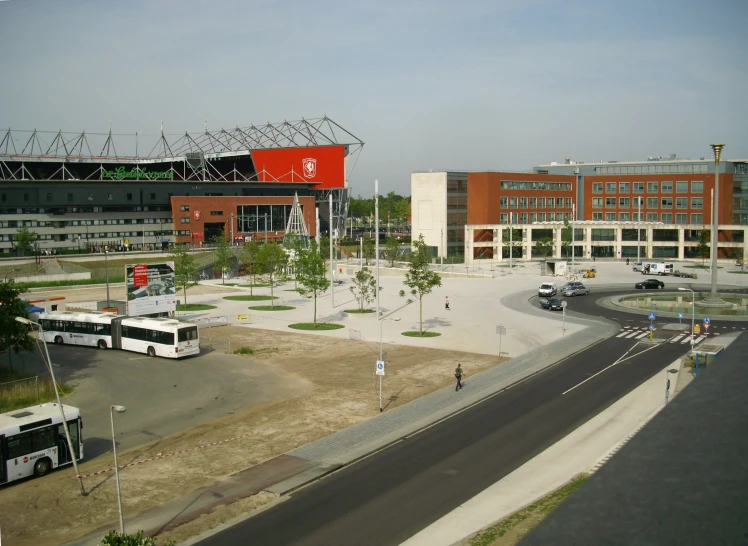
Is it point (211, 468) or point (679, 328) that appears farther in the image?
point (679, 328)

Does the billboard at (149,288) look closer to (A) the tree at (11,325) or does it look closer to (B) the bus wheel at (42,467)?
(A) the tree at (11,325)

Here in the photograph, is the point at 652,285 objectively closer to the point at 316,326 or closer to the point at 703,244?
the point at 703,244

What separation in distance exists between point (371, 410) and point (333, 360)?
35.7ft

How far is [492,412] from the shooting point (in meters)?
28.3

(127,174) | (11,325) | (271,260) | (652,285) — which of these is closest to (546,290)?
(652,285)

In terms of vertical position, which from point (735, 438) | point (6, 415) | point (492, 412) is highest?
point (735, 438)

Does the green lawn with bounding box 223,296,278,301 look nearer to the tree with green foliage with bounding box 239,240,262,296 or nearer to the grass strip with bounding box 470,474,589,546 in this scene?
the tree with green foliage with bounding box 239,240,262,296

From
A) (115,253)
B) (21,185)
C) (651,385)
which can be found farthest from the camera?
(21,185)

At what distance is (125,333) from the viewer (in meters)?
42.3

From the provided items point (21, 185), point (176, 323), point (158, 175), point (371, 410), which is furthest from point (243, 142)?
point (371, 410)

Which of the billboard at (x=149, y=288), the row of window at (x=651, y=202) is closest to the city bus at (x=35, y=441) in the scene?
the billboard at (x=149, y=288)

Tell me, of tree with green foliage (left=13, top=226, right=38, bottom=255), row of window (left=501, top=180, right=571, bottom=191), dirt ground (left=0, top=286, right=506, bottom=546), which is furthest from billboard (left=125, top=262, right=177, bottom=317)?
row of window (left=501, top=180, right=571, bottom=191)

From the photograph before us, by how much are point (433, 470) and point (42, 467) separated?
12.8 m

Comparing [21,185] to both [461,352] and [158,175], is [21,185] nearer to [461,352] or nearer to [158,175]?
[158,175]
